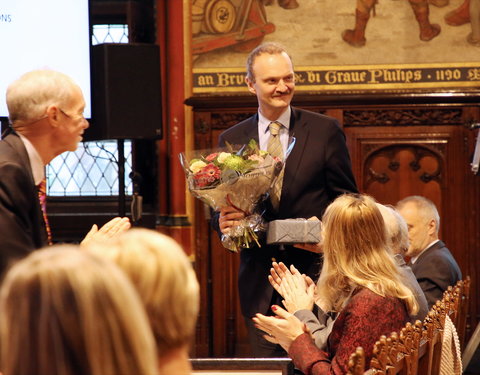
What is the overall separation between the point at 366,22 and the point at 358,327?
4.78 meters

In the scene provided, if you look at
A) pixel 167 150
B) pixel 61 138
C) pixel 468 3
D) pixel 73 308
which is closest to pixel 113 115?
pixel 167 150

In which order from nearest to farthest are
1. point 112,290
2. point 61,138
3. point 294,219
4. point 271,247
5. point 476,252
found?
point 112,290, point 61,138, point 294,219, point 271,247, point 476,252

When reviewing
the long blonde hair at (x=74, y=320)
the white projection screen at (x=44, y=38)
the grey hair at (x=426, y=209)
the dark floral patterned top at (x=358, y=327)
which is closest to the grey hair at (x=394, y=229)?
the dark floral patterned top at (x=358, y=327)

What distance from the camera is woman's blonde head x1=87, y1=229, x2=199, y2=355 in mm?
1220

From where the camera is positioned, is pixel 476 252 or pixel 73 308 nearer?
pixel 73 308

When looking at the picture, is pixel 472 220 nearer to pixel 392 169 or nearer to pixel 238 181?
pixel 392 169

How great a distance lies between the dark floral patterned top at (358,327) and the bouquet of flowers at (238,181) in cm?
78

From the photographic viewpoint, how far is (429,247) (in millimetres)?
5117

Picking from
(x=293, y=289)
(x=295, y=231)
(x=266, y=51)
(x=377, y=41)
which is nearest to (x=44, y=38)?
(x=266, y=51)

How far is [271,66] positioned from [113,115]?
6.58 ft

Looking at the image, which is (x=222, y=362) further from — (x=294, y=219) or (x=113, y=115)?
(x=113, y=115)

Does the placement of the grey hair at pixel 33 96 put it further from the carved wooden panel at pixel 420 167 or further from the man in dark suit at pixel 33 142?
the carved wooden panel at pixel 420 167

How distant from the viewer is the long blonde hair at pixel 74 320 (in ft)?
3.41

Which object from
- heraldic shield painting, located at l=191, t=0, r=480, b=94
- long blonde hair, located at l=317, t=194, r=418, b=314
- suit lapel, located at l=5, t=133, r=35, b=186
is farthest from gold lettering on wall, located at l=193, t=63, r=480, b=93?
suit lapel, located at l=5, t=133, r=35, b=186
